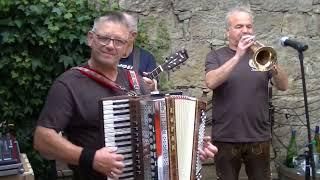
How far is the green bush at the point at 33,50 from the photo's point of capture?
423 centimetres

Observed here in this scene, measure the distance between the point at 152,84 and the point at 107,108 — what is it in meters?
1.33

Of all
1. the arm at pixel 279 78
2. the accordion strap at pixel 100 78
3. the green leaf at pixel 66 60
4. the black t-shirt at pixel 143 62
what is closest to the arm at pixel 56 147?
the accordion strap at pixel 100 78

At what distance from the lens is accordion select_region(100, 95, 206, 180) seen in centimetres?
241

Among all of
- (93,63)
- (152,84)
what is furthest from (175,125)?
(152,84)

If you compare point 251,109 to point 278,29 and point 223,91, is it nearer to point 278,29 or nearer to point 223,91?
point 223,91

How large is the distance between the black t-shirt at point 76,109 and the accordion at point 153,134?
4.2 inches

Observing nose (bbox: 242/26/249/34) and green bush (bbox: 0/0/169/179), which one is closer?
nose (bbox: 242/26/249/34)

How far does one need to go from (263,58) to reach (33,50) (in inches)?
71.5

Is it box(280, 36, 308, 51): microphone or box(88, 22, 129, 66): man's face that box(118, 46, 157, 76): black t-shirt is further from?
box(88, 22, 129, 66): man's face

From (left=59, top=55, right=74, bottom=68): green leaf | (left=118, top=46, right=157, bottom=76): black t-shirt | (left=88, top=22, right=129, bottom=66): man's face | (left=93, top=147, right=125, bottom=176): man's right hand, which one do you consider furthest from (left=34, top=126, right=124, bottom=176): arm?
(left=59, top=55, right=74, bottom=68): green leaf

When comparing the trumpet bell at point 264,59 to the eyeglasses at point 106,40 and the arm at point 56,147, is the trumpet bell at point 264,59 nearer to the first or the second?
the eyeglasses at point 106,40

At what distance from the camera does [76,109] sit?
2.58 meters

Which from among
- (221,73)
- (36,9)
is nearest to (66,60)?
(36,9)

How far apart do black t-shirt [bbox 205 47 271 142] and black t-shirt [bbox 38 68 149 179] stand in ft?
4.87
